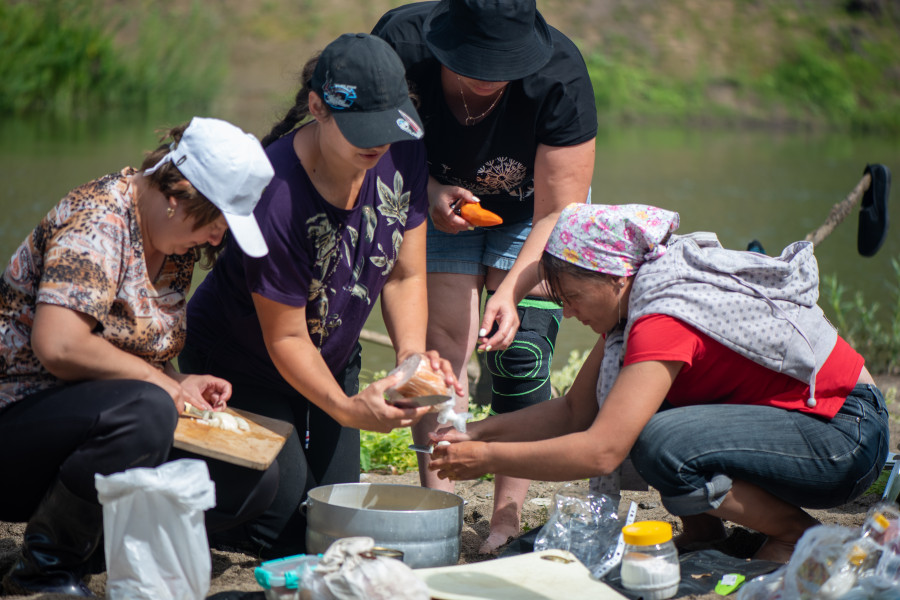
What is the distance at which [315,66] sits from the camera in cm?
271

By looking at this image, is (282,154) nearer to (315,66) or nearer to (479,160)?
(315,66)

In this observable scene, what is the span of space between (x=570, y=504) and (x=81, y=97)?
1529cm

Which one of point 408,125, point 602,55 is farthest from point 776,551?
point 602,55

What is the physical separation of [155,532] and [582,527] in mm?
1219

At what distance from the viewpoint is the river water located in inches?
366

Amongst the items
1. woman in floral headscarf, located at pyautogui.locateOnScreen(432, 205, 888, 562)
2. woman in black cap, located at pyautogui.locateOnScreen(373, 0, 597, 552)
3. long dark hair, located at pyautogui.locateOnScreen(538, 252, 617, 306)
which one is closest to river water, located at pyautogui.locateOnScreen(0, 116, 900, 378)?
woman in black cap, located at pyautogui.locateOnScreen(373, 0, 597, 552)

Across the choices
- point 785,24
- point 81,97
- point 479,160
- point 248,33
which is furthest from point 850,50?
point 479,160

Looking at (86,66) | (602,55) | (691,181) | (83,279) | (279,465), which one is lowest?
(602,55)

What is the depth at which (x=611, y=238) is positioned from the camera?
266 cm

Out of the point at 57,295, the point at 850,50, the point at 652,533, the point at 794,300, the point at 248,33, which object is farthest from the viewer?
the point at 850,50

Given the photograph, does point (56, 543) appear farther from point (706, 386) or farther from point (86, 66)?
point (86, 66)

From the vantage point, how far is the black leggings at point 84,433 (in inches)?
93.5

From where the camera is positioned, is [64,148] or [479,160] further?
[64,148]

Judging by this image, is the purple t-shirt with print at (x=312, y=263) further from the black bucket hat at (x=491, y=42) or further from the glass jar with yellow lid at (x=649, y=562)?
the glass jar with yellow lid at (x=649, y=562)
